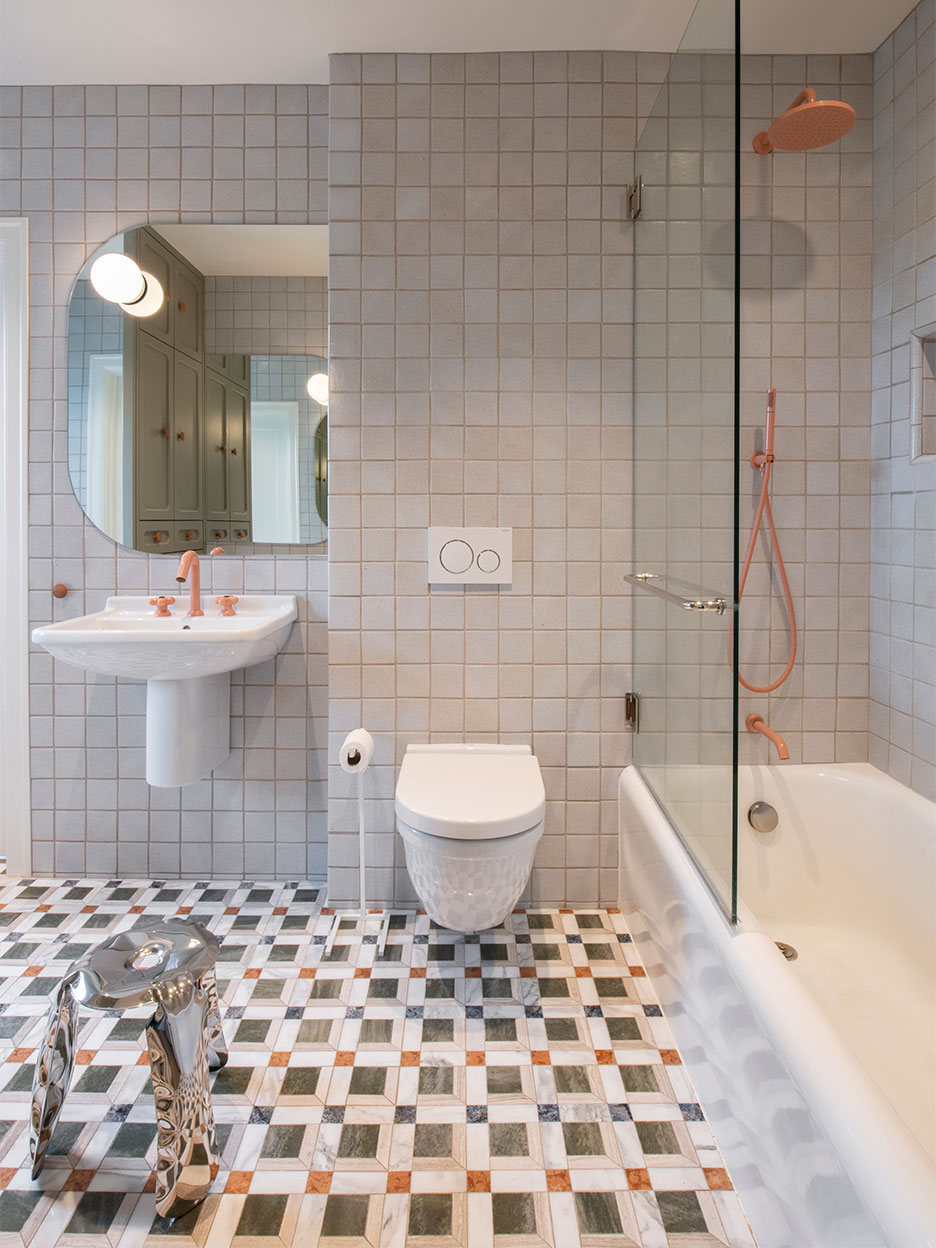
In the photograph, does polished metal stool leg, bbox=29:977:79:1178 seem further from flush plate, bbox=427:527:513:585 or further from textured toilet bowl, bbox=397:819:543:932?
flush plate, bbox=427:527:513:585

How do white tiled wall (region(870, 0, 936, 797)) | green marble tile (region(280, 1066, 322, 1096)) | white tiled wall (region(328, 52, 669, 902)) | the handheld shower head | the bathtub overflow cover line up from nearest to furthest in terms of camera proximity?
green marble tile (region(280, 1066, 322, 1096))
the handheld shower head
white tiled wall (region(870, 0, 936, 797))
the bathtub overflow cover
white tiled wall (region(328, 52, 669, 902))

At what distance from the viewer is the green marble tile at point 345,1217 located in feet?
4.07

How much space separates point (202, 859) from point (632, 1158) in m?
1.56

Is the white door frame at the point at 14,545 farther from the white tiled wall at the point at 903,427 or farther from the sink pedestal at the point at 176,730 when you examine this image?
the white tiled wall at the point at 903,427

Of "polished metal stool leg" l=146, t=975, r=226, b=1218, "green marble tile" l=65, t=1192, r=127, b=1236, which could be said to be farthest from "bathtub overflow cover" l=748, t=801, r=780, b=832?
"green marble tile" l=65, t=1192, r=127, b=1236

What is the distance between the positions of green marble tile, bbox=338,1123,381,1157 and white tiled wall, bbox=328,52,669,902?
0.84 m

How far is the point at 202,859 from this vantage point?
247 cm

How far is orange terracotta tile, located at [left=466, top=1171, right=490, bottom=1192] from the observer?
4.34 ft

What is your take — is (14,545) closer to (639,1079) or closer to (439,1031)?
(439,1031)

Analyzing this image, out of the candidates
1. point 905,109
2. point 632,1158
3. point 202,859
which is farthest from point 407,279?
point 632,1158

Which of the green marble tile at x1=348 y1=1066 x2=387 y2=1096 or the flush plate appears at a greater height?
the flush plate

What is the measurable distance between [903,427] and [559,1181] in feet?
6.01

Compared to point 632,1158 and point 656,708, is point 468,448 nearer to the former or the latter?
point 656,708

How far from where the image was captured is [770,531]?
2162 millimetres
